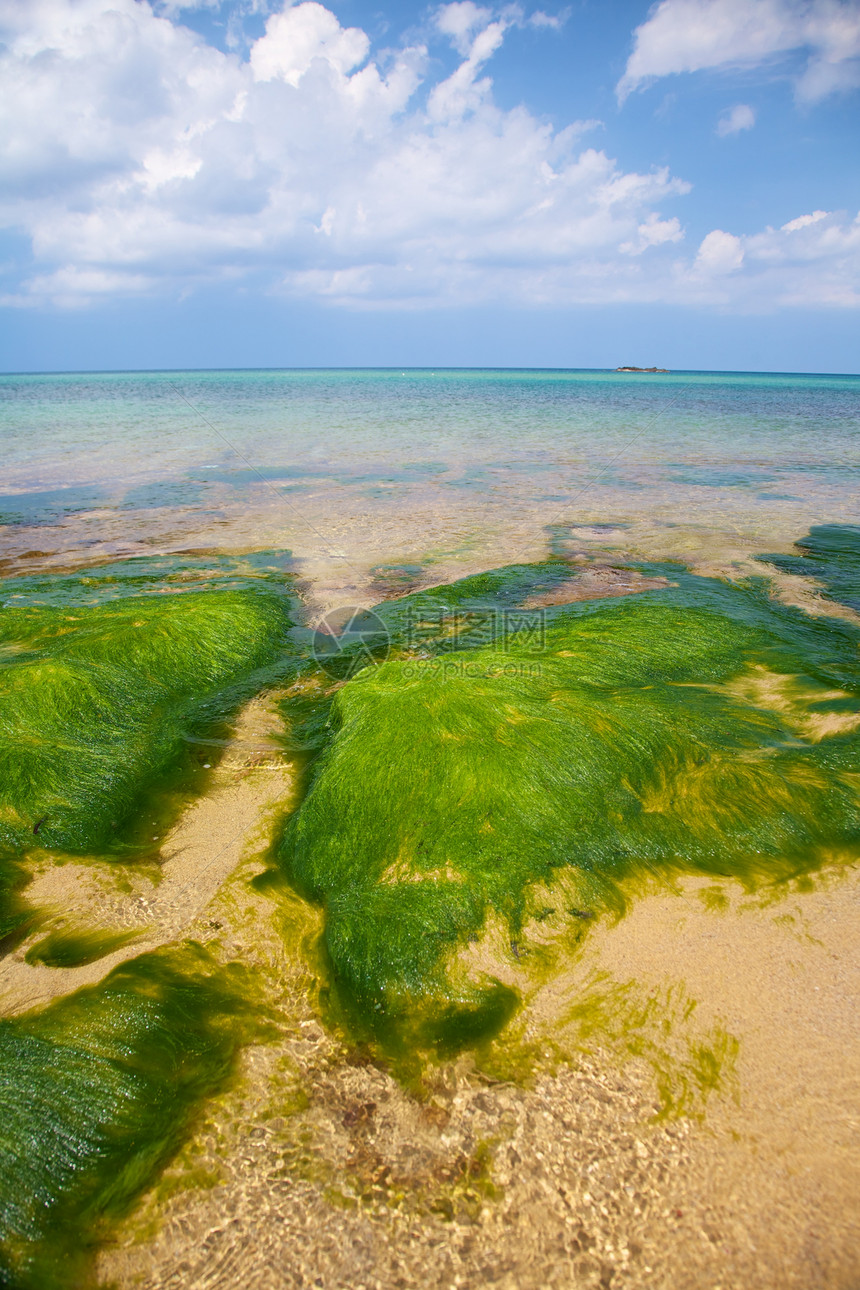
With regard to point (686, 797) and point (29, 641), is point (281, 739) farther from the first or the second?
point (29, 641)

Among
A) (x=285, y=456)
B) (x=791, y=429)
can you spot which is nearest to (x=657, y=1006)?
(x=285, y=456)

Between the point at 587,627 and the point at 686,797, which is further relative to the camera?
the point at 587,627

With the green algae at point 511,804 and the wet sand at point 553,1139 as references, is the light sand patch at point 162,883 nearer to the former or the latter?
the wet sand at point 553,1139

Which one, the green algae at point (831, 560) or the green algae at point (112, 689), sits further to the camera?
the green algae at point (831, 560)

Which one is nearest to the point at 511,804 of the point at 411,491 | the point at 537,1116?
the point at 537,1116
